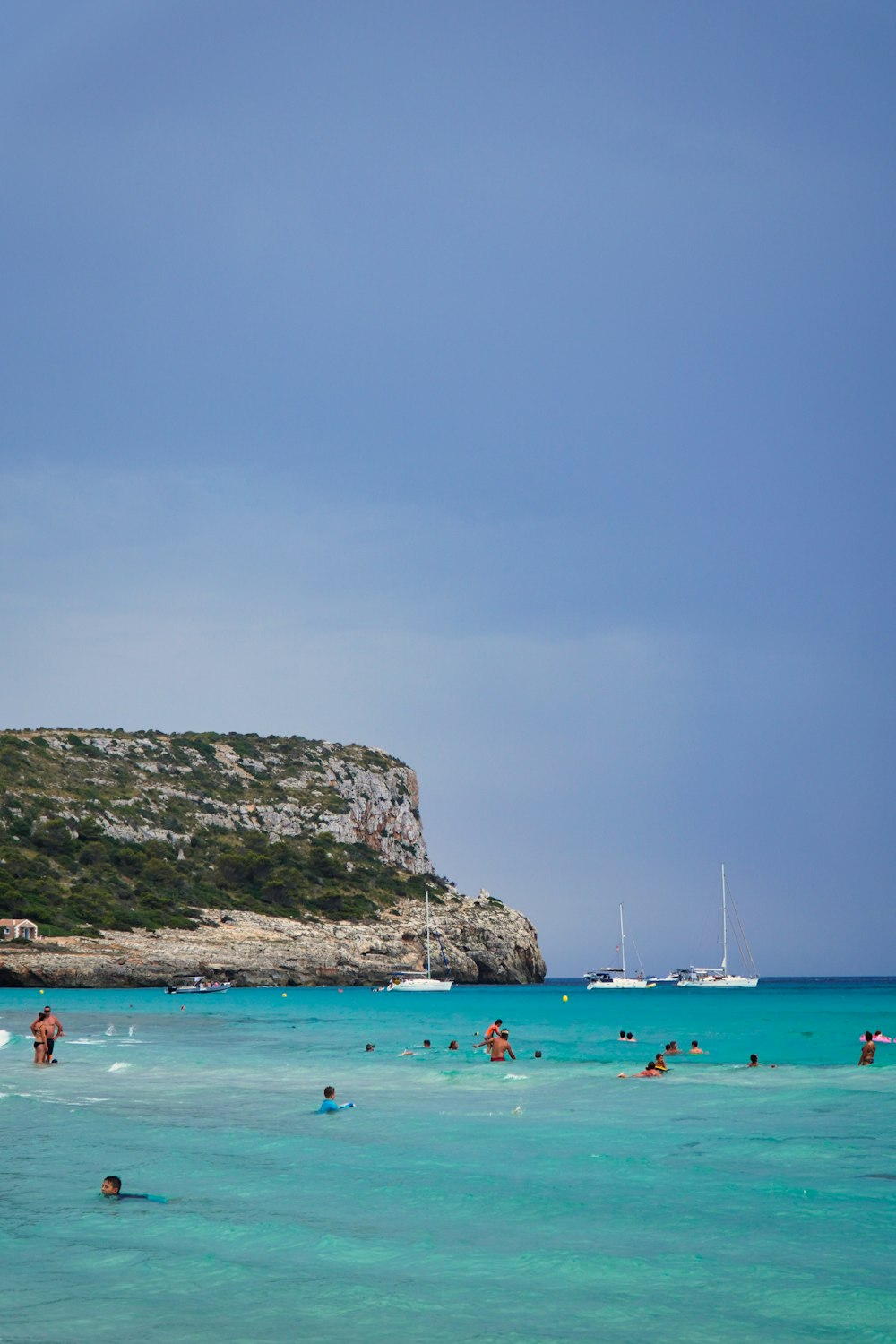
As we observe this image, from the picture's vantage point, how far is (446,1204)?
1950 centimetres

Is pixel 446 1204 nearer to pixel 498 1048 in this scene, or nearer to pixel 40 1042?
pixel 40 1042

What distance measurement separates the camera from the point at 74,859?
118 metres

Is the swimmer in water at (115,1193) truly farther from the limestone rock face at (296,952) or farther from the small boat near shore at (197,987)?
the small boat near shore at (197,987)

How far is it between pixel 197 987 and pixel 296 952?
14.4m

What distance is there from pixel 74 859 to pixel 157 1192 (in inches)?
4073

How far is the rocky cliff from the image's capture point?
107500 mm

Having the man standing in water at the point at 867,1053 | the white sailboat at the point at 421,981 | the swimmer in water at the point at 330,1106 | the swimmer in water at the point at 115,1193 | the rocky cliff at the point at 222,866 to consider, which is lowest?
the white sailboat at the point at 421,981

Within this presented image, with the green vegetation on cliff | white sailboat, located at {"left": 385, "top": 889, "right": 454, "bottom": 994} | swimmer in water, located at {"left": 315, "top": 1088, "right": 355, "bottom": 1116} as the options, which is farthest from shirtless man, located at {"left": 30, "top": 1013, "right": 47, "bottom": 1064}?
white sailboat, located at {"left": 385, "top": 889, "right": 454, "bottom": 994}

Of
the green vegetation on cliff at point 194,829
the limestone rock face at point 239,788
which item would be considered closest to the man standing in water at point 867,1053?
the green vegetation on cliff at point 194,829

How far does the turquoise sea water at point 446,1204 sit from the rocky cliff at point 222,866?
217 ft

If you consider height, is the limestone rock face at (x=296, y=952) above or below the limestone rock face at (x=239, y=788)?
below

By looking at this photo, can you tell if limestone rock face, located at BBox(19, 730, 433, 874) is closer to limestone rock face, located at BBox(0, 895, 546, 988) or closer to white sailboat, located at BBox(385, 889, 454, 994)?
limestone rock face, located at BBox(0, 895, 546, 988)

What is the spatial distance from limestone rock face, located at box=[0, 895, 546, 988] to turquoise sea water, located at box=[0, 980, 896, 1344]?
59.1 meters

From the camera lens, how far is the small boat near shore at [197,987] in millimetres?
101275
